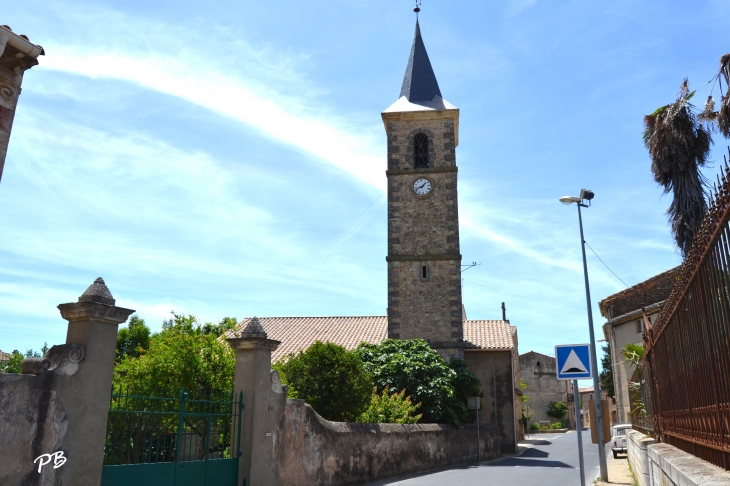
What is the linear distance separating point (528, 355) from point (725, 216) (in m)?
69.5

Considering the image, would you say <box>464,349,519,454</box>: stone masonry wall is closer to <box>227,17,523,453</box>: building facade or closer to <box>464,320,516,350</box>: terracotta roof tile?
<box>227,17,523,453</box>: building facade

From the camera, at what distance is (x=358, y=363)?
58.6 feet

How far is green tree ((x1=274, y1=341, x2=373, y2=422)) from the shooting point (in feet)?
55.2

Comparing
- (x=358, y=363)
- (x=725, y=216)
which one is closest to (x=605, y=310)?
(x=358, y=363)

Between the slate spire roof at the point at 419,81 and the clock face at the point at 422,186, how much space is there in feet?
17.0

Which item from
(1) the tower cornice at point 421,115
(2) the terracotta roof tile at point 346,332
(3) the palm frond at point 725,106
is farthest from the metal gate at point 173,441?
(1) the tower cornice at point 421,115

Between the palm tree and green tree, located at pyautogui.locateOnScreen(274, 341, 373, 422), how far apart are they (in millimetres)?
10150

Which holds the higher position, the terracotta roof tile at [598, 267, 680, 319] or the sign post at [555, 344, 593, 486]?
the terracotta roof tile at [598, 267, 680, 319]

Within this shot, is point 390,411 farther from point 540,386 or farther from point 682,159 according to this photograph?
point 540,386

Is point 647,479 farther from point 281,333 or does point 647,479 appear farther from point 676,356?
point 281,333

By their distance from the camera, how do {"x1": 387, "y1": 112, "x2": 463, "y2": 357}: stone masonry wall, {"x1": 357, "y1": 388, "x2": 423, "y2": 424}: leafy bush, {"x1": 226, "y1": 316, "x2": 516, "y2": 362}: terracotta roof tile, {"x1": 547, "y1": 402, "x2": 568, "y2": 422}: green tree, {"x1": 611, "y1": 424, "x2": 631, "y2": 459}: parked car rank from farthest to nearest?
{"x1": 547, "y1": 402, "x2": 568, "y2": 422}: green tree, {"x1": 226, "y1": 316, "x2": 516, "y2": 362}: terracotta roof tile, {"x1": 387, "y1": 112, "x2": 463, "y2": 357}: stone masonry wall, {"x1": 611, "y1": 424, "x2": 631, "y2": 459}: parked car, {"x1": 357, "y1": 388, "x2": 423, "y2": 424}: leafy bush

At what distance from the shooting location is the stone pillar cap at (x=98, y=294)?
798 centimetres

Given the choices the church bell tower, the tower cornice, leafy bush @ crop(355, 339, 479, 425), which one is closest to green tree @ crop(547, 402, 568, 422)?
the church bell tower

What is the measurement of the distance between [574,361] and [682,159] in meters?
10.3
